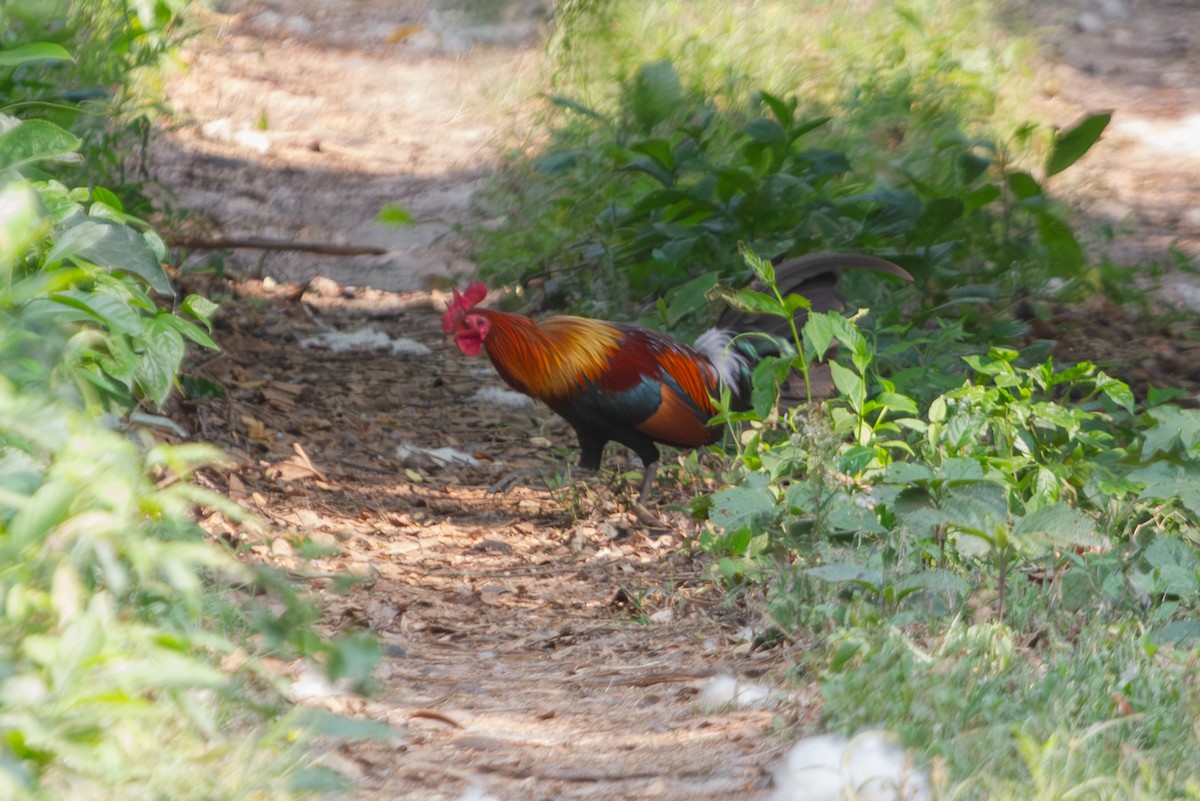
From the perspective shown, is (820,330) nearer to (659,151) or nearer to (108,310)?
(108,310)

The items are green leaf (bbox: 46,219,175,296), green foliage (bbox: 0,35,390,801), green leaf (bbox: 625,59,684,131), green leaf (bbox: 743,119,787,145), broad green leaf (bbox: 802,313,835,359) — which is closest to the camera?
A: green foliage (bbox: 0,35,390,801)

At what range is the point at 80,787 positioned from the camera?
1675mm

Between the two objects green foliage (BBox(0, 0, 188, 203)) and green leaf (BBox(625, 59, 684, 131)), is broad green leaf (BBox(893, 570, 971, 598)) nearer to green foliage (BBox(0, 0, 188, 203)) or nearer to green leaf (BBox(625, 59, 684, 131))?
green foliage (BBox(0, 0, 188, 203))

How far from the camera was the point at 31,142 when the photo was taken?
9.00 feet

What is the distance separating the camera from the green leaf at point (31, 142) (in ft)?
8.95

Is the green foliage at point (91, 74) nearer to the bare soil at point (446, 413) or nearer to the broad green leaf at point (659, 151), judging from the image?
the bare soil at point (446, 413)

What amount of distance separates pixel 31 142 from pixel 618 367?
8.15 ft

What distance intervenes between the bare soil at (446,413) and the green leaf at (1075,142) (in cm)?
98

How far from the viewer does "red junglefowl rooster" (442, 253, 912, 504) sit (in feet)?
15.8

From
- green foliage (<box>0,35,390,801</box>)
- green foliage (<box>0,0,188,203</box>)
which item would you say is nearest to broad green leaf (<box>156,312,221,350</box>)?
green foliage (<box>0,35,390,801</box>)

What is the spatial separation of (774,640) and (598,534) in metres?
1.53

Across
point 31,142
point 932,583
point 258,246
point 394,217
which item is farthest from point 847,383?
point 394,217

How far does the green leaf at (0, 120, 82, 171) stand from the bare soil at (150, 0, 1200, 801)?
982 millimetres

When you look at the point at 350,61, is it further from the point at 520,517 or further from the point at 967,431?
the point at 967,431
